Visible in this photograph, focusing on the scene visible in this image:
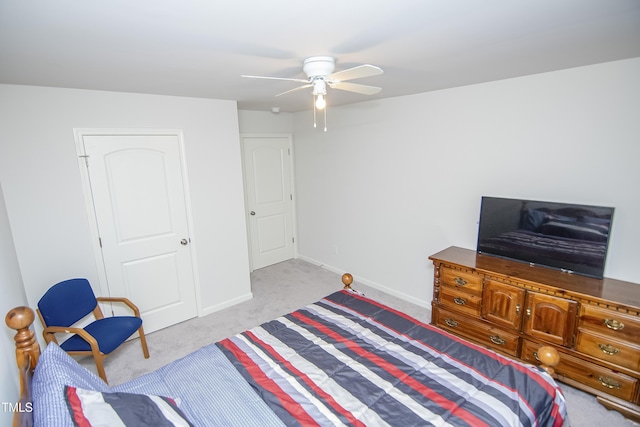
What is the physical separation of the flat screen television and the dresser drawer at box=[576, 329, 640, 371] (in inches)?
19.0

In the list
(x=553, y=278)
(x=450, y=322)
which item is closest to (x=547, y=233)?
(x=553, y=278)

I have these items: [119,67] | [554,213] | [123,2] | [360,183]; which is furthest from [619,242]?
[119,67]

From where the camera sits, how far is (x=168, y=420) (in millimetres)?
1352

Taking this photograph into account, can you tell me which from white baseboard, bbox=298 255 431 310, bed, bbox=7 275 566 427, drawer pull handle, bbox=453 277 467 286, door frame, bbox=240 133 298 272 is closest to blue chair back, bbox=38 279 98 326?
bed, bbox=7 275 566 427

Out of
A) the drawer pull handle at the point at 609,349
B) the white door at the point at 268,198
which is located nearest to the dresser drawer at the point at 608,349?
the drawer pull handle at the point at 609,349

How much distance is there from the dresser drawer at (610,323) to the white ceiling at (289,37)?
5.66 feet

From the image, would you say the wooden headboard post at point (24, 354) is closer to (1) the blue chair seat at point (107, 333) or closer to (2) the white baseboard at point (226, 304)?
(1) the blue chair seat at point (107, 333)

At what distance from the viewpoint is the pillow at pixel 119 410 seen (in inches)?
46.1

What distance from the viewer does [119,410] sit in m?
1.28

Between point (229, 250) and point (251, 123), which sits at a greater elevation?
point (251, 123)

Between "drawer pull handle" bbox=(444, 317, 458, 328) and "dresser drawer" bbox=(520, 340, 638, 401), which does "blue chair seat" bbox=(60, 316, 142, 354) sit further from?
"dresser drawer" bbox=(520, 340, 638, 401)

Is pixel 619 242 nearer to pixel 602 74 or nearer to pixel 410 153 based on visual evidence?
pixel 602 74

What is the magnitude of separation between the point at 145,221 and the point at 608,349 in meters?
4.00

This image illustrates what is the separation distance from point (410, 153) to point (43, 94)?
3.48 meters
